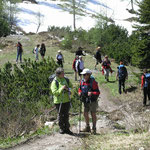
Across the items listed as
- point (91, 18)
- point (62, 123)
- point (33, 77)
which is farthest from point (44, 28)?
point (62, 123)

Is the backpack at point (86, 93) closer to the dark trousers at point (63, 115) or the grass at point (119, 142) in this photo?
the dark trousers at point (63, 115)

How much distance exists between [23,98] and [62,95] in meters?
3.73

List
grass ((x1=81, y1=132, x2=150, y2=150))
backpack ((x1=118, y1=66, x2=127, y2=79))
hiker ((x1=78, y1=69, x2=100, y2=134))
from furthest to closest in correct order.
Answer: backpack ((x1=118, y1=66, x2=127, y2=79)) < hiker ((x1=78, y1=69, x2=100, y2=134)) < grass ((x1=81, y1=132, x2=150, y2=150))

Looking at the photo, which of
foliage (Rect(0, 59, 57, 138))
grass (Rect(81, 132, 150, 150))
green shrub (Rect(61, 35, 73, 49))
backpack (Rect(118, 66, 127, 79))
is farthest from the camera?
green shrub (Rect(61, 35, 73, 49))

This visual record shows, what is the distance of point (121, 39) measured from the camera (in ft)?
125

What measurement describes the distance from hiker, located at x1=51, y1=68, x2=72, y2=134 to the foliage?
5.09 feet

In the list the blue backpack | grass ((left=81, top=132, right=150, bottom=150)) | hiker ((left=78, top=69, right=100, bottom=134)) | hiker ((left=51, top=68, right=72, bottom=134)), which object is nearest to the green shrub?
the blue backpack

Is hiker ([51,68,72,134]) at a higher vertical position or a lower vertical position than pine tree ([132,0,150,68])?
lower

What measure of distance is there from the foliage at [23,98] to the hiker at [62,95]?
1.55m

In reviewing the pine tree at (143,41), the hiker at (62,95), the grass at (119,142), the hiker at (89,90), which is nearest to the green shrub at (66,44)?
the pine tree at (143,41)

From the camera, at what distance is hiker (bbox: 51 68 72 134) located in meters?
7.16

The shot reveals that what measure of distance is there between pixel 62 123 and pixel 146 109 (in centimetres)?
560

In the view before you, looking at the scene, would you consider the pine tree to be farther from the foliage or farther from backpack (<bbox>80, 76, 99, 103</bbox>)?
backpack (<bbox>80, 76, 99, 103</bbox>)

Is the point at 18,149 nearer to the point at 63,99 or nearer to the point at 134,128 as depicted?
Answer: the point at 63,99
